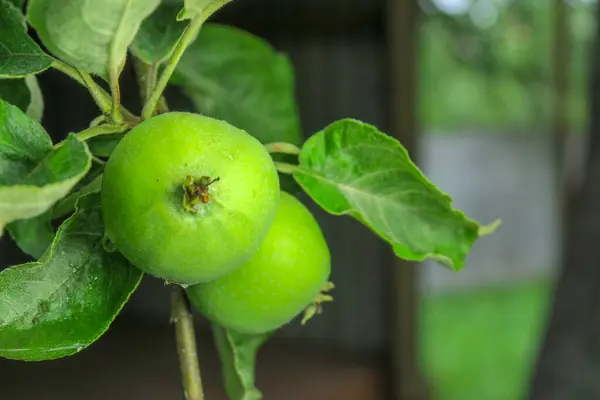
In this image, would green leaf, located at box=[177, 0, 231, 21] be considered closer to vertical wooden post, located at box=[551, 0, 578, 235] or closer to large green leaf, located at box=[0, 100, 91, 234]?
large green leaf, located at box=[0, 100, 91, 234]

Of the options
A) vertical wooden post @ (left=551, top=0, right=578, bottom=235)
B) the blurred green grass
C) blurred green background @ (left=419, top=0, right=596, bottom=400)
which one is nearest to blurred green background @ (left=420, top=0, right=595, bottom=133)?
blurred green background @ (left=419, top=0, right=596, bottom=400)

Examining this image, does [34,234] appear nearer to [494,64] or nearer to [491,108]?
[494,64]

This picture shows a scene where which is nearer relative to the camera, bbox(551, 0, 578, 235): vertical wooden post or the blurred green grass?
the blurred green grass

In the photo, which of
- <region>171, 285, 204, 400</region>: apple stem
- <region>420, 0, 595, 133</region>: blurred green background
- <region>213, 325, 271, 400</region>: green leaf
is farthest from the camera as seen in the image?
<region>420, 0, 595, 133</region>: blurred green background

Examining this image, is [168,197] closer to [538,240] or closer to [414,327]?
[414,327]

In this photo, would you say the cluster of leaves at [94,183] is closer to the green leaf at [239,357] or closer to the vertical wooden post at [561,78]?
the green leaf at [239,357]

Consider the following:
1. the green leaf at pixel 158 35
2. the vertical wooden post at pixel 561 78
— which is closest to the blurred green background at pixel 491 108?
the vertical wooden post at pixel 561 78

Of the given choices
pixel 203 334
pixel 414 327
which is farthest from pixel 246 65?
pixel 203 334
